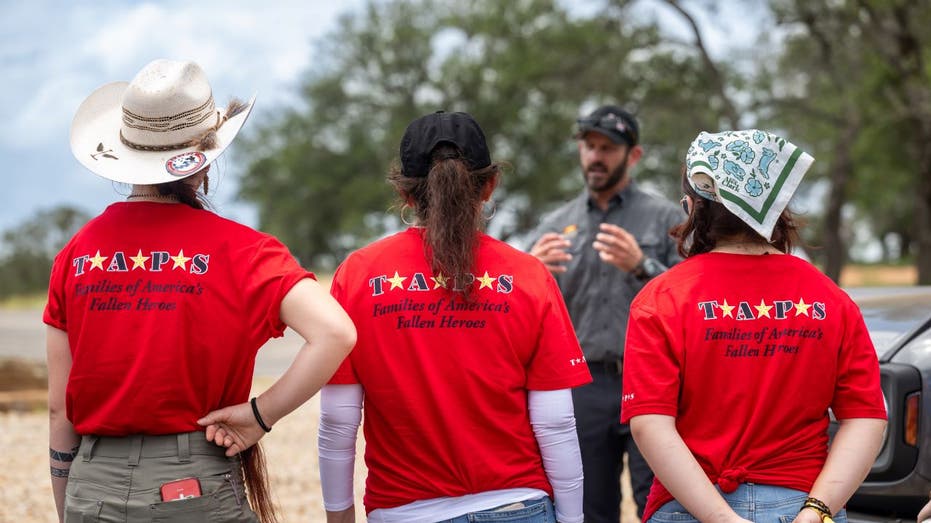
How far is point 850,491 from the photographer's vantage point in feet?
7.88

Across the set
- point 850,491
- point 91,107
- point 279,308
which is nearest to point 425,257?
point 279,308

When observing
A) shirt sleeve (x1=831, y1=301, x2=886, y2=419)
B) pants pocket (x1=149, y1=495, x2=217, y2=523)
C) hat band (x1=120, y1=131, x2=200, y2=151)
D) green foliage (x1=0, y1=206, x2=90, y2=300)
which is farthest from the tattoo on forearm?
green foliage (x1=0, y1=206, x2=90, y2=300)

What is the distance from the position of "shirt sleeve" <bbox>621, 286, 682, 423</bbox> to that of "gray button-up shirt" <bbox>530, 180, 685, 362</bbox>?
68.4 inches

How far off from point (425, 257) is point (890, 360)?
6.42ft

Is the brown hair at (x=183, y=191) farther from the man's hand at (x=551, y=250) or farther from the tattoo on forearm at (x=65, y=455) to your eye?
the man's hand at (x=551, y=250)

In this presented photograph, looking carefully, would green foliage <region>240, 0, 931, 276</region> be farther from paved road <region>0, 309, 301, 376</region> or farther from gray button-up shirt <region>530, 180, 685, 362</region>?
gray button-up shirt <region>530, 180, 685, 362</region>

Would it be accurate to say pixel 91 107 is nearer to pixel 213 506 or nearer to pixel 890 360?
pixel 213 506

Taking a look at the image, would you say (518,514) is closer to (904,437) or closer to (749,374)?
(749,374)

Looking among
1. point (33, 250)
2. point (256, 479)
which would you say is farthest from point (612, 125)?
point (33, 250)

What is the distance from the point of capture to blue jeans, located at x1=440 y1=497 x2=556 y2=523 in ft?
8.25

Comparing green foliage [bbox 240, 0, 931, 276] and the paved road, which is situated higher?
green foliage [bbox 240, 0, 931, 276]

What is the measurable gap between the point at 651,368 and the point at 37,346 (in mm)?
19641

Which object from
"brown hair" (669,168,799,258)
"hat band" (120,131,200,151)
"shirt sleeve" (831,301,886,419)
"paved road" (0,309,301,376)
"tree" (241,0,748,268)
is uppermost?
"tree" (241,0,748,268)

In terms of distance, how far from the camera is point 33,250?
4169 centimetres
